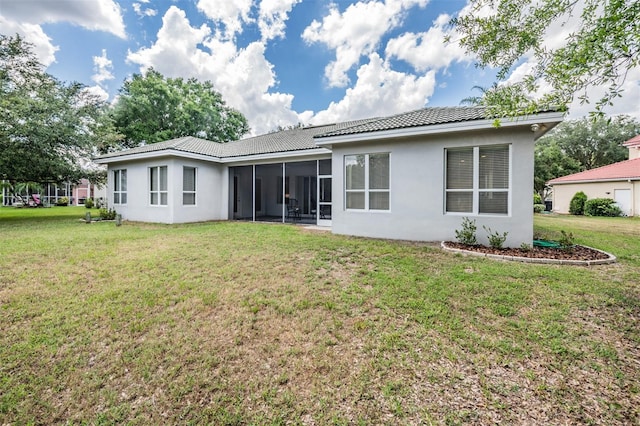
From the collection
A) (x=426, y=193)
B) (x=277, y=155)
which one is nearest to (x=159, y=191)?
(x=277, y=155)

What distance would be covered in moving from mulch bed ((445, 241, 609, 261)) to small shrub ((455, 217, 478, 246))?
0.71 feet

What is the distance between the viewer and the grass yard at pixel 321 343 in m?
2.48

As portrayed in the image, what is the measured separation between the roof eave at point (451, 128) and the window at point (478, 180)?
680 mm

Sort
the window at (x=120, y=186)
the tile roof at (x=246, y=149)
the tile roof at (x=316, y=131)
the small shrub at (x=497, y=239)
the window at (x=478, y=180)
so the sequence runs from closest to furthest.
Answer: the small shrub at (x=497, y=239) < the window at (x=478, y=180) < the tile roof at (x=316, y=131) < the tile roof at (x=246, y=149) < the window at (x=120, y=186)

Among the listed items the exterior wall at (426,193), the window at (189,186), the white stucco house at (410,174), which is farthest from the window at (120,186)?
the exterior wall at (426,193)

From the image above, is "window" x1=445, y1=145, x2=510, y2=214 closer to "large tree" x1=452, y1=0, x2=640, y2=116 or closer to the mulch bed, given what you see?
the mulch bed

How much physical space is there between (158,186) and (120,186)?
11.4ft

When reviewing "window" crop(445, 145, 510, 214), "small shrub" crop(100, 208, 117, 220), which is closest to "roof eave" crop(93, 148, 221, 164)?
"small shrub" crop(100, 208, 117, 220)

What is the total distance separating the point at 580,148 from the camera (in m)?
33.1

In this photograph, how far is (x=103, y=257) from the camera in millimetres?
6496

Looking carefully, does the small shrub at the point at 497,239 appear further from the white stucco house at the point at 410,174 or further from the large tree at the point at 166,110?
the large tree at the point at 166,110

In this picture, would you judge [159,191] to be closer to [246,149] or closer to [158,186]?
[158,186]

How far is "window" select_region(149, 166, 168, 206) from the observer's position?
12.8 metres

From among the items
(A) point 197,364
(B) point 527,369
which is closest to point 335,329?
(A) point 197,364
